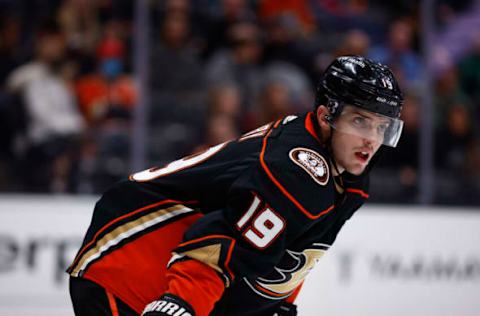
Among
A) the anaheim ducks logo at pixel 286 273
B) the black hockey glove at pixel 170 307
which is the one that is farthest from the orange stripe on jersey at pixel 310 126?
the black hockey glove at pixel 170 307

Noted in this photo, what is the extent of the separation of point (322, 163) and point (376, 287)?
3612 mm

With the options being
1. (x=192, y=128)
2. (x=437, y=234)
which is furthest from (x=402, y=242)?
(x=192, y=128)

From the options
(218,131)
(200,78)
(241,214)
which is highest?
(241,214)

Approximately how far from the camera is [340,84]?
2238 mm

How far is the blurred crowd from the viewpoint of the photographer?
543 centimetres

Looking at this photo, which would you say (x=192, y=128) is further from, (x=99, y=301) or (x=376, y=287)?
(x=99, y=301)

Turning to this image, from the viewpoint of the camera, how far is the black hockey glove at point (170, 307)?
78.4 inches

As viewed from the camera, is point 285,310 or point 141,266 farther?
point 285,310

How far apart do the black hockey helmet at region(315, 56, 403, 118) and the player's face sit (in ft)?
0.09

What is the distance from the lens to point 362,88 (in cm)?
220

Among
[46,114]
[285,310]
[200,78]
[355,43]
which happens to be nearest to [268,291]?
[285,310]

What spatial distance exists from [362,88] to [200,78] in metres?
3.64

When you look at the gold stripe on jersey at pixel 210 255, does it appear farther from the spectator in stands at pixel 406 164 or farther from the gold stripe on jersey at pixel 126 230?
the spectator in stands at pixel 406 164

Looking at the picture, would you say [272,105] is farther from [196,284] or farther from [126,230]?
[196,284]
